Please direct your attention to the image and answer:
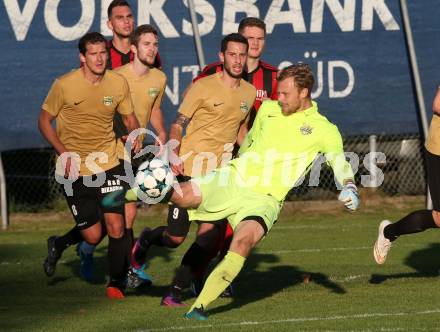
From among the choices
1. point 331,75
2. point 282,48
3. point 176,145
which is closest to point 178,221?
point 176,145

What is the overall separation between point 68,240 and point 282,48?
19.8 feet

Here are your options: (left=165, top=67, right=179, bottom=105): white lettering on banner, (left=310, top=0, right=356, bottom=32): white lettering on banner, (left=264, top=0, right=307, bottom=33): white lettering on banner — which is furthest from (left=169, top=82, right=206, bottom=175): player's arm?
(left=310, top=0, right=356, bottom=32): white lettering on banner

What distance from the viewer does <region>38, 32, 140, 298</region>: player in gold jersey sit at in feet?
35.5

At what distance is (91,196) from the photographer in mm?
11188

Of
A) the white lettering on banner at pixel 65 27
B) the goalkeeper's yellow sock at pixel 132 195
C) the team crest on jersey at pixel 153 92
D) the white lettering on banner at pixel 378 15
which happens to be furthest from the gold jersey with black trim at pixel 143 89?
the white lettering on banner at pixel 378 15

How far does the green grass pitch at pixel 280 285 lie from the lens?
28.9 feet

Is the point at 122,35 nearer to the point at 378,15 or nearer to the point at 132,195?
the point at 132,195

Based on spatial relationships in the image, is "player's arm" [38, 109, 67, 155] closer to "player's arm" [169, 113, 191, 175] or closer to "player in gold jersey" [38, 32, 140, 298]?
"player in gold jersey" [38, 32, 140, 298]

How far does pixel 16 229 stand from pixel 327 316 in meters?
8.16

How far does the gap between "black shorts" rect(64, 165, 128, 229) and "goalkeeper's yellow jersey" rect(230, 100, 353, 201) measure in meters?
1.84

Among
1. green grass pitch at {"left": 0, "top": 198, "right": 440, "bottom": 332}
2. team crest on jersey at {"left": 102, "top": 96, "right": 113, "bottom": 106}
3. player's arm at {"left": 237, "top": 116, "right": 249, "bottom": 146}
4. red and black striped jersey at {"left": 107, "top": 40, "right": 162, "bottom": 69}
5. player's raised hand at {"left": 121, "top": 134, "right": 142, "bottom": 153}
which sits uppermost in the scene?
red and black striped jersey at {"left": 107, "top": 40, "right": 162, "bottom": 69}

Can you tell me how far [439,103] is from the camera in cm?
1033

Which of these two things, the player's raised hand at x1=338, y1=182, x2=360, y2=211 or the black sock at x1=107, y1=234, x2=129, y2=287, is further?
the black sock at x1=107, y1=234, x2=129, y2=287

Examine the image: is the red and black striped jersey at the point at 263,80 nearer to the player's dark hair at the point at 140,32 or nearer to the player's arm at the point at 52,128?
the player's dark hair at the point at 140,32
